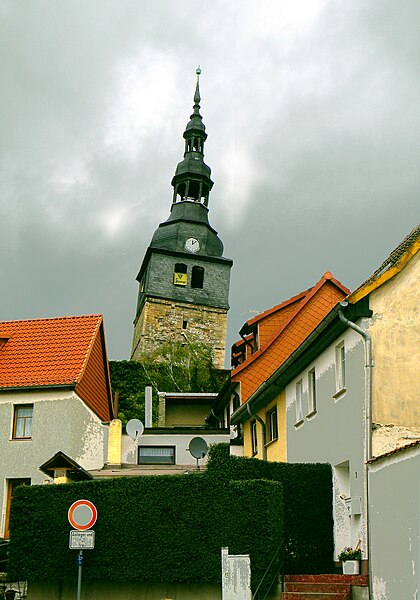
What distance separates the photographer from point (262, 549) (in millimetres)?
16750

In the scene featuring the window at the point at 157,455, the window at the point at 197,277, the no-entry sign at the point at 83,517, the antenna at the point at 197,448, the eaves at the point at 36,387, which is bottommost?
the no-entry sign at the point at 83,517

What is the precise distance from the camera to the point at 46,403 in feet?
97.2

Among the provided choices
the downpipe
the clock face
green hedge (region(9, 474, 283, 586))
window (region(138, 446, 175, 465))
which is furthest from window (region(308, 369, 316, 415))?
the clock face

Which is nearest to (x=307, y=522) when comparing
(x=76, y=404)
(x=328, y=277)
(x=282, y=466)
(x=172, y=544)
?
(x=282, y=466)

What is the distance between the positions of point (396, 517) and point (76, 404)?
57.6 feet

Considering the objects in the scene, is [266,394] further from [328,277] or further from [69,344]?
[69,344]

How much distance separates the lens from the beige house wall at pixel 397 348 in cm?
1678

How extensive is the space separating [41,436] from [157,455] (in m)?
6.25

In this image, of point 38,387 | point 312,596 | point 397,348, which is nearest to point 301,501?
point 312,596

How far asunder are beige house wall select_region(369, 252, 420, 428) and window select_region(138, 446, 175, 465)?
706 inches

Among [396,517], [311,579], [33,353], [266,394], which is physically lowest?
[311,579]

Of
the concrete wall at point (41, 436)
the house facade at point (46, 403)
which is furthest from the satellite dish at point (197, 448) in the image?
the concrete wall at point (41, 436)

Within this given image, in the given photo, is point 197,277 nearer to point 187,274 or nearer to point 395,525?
point 187,274

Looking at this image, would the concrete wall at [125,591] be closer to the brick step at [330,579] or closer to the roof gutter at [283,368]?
the brick step at [330,579]
